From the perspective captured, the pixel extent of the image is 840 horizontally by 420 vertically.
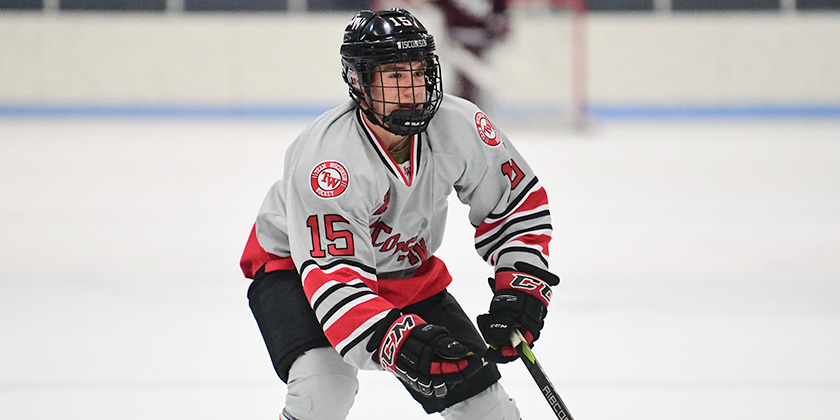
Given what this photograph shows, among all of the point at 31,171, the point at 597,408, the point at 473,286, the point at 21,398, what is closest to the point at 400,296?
the point at 597,408

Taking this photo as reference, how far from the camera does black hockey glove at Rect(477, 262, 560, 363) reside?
5.99 ft

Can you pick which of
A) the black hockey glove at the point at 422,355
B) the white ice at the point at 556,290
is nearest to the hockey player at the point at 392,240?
the black hockey glove at the point at 422,355

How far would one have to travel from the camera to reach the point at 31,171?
21.3 feet

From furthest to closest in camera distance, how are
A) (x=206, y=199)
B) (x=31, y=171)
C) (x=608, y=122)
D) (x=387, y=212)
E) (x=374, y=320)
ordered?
1. (x=608, y=122)
2. (x=31, y=171)
3. (x=206, y=199)
4. (x=387, y=212)
5. (x=374, y=320)

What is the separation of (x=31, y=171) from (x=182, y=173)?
0.97 m

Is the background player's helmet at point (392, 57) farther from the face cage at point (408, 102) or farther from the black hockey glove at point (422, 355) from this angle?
the black hockey glove at point (422, 355)

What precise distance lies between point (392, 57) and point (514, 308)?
0.51 m

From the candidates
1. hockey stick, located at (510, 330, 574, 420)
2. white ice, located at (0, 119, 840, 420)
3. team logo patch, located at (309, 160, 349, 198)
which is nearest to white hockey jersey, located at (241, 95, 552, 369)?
team logo patch, located at (309, 160, 349, 198)

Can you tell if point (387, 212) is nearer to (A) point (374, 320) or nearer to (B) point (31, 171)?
(A) point (374, 320)

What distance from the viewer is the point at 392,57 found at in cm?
182

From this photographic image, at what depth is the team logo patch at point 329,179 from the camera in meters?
1.79

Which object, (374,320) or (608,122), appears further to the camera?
(608,122)

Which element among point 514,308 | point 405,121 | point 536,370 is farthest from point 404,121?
point 536,370

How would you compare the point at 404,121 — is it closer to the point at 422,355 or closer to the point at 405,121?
the point at 405,121
